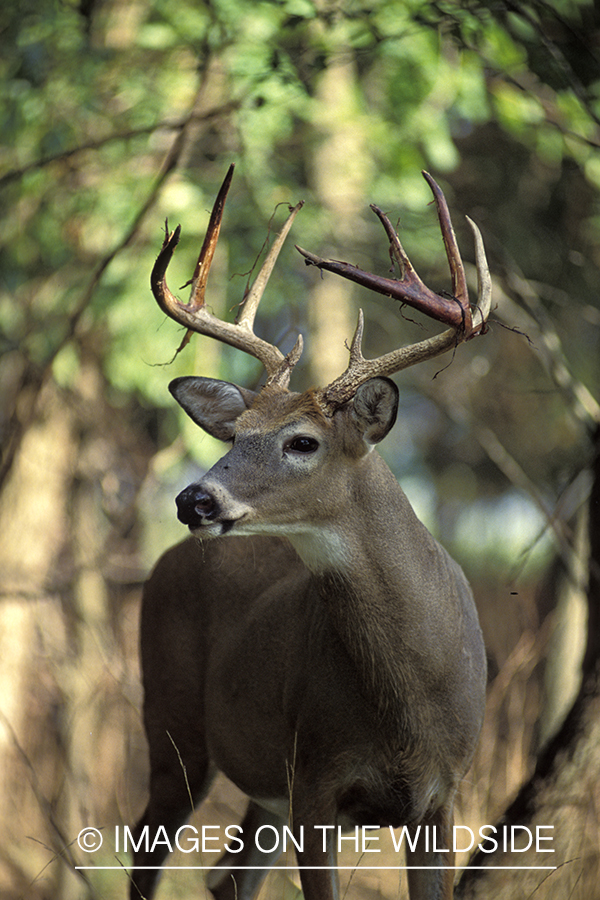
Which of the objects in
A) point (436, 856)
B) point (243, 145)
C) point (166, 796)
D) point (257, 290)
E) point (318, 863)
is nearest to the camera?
point (318, 863)

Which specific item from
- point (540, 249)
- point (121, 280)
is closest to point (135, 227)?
point (121, 280)

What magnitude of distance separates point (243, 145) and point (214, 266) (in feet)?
3.40

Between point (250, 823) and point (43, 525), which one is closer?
point (250, 823)

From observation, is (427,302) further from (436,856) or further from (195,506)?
(436,856)

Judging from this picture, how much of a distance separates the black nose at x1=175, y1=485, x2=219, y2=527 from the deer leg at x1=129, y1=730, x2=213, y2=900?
5.05 feet

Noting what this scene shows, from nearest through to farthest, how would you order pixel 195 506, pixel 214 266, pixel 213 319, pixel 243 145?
1. pixel 195 506
2. pixel 213 319
3. pixel 243 145
4. pixel 214 266

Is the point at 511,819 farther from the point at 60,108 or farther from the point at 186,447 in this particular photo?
the point at 60,108

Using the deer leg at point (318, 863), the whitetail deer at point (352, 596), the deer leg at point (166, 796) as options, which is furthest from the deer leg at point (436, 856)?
the deer leg at point (166, 796)

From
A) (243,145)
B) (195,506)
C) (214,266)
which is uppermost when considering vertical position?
(195,506)

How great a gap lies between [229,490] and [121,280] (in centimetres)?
341

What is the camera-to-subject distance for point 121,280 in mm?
5801

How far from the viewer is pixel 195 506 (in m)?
2.66

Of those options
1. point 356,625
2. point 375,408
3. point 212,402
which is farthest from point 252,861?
point 375,408
